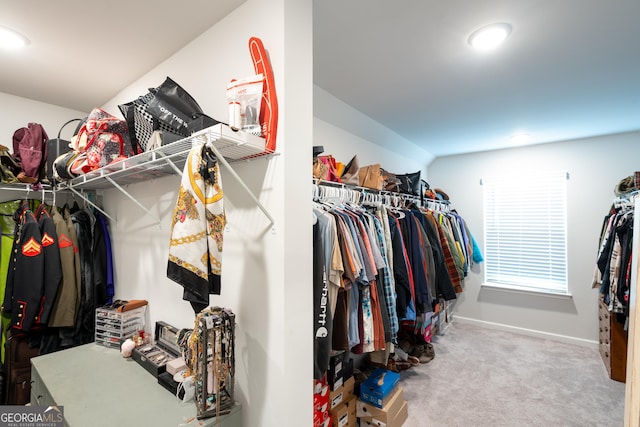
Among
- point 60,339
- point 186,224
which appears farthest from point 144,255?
point 186,224

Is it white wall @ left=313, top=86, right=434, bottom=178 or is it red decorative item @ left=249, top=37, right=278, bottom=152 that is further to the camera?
white wall @ left=313, top=86, right=434, bottom=178

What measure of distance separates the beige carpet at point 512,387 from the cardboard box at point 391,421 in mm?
73

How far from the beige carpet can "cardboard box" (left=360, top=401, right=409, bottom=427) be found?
0.07 m

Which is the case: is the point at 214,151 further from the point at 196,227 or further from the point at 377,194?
the point at 377,194

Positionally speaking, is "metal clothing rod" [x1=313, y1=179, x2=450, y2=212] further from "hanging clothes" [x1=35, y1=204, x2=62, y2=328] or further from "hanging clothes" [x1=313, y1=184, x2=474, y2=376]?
"hanging clothes" [x1=35, y1=204, x2=62, y2=328]

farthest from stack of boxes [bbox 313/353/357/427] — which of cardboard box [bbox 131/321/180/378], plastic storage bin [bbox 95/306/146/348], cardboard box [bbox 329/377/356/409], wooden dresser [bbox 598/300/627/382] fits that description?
wooden dresser [bbox 598/300/627/382]

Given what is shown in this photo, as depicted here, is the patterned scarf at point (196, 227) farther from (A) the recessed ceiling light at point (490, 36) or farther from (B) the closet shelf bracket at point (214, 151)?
(A) the recessed ceiling light at point (490, 36)

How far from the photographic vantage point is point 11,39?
1.47m

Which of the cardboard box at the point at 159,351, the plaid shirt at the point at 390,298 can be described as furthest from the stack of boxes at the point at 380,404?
the cardboard box at the point at 159,351

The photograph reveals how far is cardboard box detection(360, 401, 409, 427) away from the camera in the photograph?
1893 millimetres

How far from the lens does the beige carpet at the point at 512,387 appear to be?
2160mm

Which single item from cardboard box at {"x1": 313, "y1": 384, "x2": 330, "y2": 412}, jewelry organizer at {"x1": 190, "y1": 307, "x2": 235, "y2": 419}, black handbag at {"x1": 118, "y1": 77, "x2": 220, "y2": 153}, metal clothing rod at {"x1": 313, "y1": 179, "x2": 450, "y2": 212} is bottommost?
cardboard box at {"x1": 313, "y1": 384, "x2": 330, "y2": 412}

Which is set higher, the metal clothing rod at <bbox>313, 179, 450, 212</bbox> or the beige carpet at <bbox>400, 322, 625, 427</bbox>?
the metal clothing rod at <bbox>313, 179, 450, 212</bbox>

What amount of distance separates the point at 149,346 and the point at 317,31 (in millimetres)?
2000
